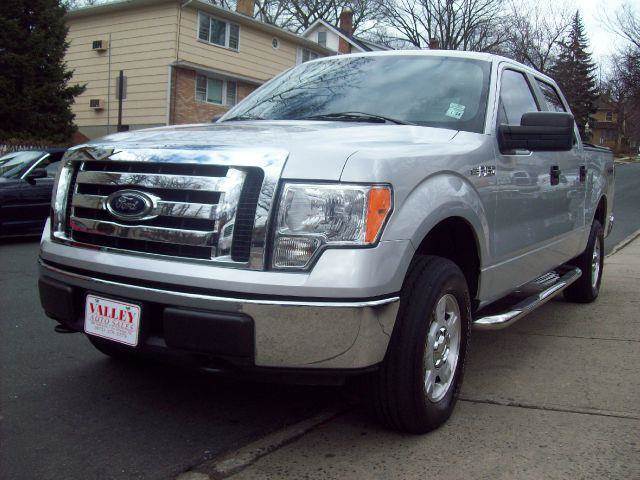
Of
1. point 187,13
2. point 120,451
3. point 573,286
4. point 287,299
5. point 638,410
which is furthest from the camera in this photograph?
point 187,13

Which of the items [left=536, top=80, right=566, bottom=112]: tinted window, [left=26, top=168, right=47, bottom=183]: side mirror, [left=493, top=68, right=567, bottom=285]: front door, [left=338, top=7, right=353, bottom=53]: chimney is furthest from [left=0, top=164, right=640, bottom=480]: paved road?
[left=338, top=7, right=353, bottom=53]: chimney

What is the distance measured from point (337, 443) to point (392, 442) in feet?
0.81

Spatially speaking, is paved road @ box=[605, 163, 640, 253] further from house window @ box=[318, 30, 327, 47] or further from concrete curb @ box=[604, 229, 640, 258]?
house window @ box=[318, 30, 327, 47]

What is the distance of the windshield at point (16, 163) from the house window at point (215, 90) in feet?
49.3

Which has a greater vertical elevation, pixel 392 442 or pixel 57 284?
pixel 57 284

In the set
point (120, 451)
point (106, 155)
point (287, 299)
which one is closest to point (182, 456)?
point (120, 451)

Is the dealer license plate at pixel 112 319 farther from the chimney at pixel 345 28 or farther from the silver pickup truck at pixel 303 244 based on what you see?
the chimney at pixel 345 28

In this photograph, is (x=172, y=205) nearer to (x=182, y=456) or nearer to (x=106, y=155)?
(x=106, y=155)

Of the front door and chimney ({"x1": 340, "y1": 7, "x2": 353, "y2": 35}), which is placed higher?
chimney ({"x1": 340, "y1": 7, "x2": 353, "y2": 35})

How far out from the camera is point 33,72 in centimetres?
1916

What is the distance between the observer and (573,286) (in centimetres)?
614

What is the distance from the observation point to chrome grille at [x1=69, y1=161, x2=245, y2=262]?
2607mm

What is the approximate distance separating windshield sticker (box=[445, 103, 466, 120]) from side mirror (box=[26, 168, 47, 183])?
7444 millimetres

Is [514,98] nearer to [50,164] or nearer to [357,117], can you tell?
[357,117]
